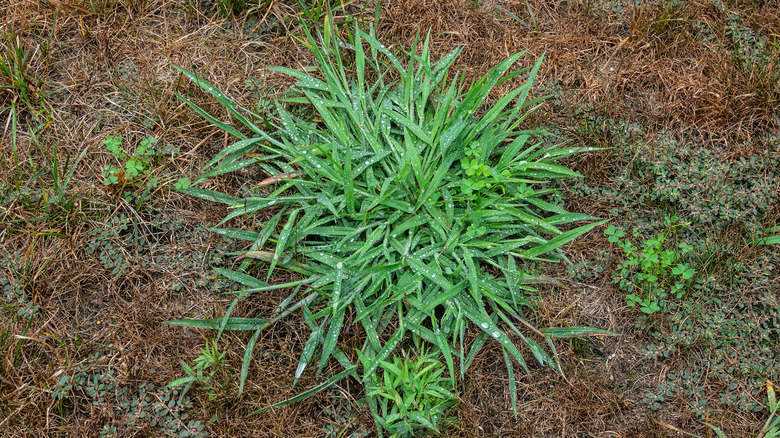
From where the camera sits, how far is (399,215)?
2.12 m

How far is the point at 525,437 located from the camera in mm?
2078

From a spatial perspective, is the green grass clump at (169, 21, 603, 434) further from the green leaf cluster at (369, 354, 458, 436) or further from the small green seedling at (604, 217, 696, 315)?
the small green seedling at (604, 217, 696, 315)

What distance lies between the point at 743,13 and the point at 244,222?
7.99 feet

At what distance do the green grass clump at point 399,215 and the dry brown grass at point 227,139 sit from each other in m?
0.10

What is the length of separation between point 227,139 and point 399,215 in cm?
84

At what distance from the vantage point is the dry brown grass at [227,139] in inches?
82.0

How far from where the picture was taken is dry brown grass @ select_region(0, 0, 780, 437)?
2.08 meters

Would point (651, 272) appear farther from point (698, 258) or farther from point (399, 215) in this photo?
point (399, 215)

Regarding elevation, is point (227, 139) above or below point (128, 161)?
above

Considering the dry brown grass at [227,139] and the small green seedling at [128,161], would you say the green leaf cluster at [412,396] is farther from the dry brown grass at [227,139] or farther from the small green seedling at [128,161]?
the small green seedling at [128,161]

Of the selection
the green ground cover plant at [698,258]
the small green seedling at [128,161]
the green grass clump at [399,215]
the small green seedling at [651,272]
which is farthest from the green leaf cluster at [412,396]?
the small green seedling at [128,161]

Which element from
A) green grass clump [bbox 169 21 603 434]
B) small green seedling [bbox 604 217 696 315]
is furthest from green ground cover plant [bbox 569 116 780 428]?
green grass clump [bbox 169 21 603 434]

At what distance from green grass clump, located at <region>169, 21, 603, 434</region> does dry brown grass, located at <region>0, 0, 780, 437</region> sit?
10cm

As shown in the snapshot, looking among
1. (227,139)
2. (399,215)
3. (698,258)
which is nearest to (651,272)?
(698,258)
